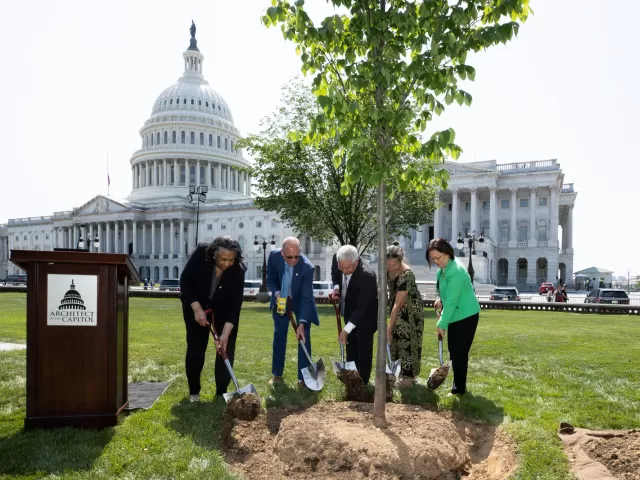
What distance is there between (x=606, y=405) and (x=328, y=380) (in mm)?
3673

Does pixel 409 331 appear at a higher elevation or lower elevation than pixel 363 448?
higher

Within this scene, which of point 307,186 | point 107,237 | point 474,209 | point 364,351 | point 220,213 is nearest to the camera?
point 364,351

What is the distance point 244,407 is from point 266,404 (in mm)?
939

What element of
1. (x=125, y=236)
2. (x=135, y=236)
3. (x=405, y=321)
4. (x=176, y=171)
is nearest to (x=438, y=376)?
(x=405, y=321)

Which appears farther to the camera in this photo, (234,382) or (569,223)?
(569,223)

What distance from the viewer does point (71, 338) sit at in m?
5.44

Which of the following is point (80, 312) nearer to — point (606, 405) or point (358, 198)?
point (606, 405)

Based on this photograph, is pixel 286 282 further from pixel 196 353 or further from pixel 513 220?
pixel 513 220

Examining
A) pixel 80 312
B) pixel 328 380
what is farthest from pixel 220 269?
pixel 328 380

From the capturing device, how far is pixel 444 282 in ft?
22.5

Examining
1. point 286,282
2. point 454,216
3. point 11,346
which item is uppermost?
point 454,216

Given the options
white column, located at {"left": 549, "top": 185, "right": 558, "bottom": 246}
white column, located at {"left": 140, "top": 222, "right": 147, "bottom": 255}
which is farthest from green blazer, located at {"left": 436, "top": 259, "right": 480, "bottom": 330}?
white column, located at {"left": 140, "top": 222, "right": 147, "bottom": 255}

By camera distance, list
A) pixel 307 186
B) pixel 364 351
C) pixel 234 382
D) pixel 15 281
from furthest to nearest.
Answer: pixel 15 281 < pixel 307 186 < pixel 364 351 < pixel 234 382

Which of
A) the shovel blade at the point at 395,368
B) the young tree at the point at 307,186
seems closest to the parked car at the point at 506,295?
the young tree at the point at 307,186
